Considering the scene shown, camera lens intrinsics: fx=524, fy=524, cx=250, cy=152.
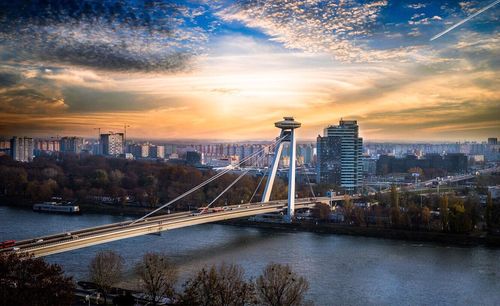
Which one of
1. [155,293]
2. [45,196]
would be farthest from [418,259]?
[45,196]

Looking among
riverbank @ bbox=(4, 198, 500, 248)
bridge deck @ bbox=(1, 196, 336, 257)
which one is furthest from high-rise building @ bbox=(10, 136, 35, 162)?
bridge deck @ bbox=(1, 196, 336, 257)

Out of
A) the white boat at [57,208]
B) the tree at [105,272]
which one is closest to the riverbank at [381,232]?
the white boat at [57,208]

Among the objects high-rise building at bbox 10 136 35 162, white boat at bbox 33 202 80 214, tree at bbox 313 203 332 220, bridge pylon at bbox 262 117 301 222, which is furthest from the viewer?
high-rise building at bbox 10 136 35 162

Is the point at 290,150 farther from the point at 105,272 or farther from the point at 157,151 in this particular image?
the point at 157,151

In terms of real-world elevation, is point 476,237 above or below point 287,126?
below

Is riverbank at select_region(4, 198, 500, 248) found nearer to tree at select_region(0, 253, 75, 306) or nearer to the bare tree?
the bare tree

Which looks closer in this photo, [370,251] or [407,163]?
[370,251]

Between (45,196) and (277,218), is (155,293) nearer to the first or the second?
(277,218)
